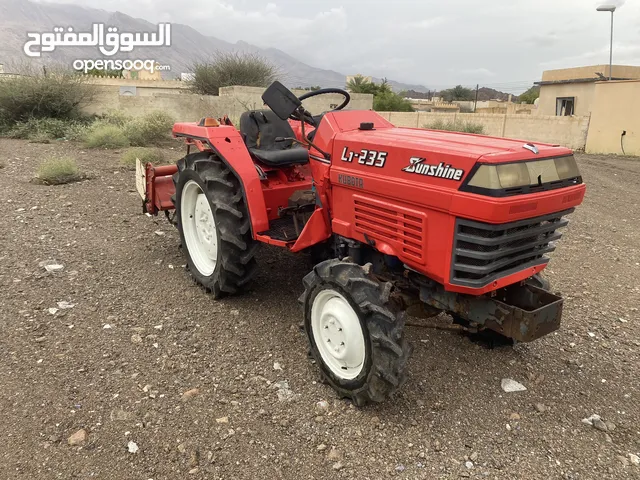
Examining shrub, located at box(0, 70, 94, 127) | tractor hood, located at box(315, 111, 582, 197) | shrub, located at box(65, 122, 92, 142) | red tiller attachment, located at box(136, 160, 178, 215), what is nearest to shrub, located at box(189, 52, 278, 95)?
shrub, located at box(0, 70, 94, 127)

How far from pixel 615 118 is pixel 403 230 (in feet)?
53.2

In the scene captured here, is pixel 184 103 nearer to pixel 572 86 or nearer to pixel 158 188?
pixel 158 188

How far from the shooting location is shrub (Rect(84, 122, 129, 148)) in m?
10.4

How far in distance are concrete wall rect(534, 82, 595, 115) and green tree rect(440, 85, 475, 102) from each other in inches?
1879

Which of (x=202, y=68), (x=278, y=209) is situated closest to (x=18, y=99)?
(x=202, y=68)

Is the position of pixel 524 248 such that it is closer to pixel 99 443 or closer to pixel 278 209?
pixel 278 209

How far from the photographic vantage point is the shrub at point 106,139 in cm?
1042

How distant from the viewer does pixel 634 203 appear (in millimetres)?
8484

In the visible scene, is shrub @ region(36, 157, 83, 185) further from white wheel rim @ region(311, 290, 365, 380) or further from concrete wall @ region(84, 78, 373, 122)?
concrete wall @ region(84, 78, 373, 122)

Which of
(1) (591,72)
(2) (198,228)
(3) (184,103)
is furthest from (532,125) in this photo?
(2) (198,228)

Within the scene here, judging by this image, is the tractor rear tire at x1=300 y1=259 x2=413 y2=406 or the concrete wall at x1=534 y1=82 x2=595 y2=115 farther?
the concrete wall at x1=534 y1=82 x2=595 y2=115

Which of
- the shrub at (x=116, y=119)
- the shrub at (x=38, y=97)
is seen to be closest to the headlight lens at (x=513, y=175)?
the shrub at (x=116, y=119)

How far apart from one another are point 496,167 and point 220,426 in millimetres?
1939

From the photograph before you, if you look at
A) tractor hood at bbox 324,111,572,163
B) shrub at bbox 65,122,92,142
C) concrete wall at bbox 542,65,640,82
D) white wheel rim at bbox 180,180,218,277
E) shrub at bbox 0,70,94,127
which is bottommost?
white wheel rim at bbox 180,180,218,277
